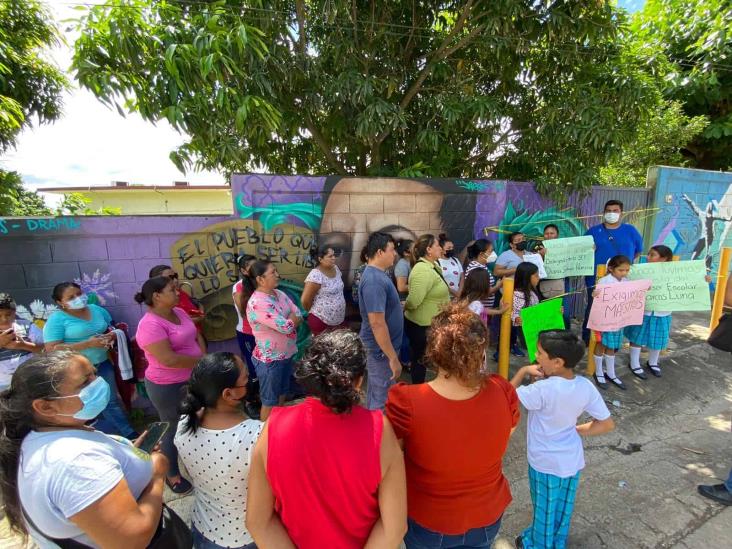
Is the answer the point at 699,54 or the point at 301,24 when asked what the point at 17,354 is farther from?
the point at 699,54

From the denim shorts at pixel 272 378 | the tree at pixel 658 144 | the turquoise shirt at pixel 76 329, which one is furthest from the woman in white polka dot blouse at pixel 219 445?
the tree at pixel 658 144

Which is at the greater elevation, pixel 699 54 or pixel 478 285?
pixel 699 54

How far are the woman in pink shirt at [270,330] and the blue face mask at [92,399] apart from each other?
155 centimetres

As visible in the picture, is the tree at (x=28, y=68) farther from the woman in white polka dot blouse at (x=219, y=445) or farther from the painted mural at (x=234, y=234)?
the woman in white polka dot blouse at (x=219, y=445)

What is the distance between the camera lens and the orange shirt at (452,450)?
1.41m

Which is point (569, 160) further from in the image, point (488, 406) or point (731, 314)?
point (488, 406)

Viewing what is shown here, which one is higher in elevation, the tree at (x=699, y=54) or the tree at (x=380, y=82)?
the tree at (x=699, y=54)

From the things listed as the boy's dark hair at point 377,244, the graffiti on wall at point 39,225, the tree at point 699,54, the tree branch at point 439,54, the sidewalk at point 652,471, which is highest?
the tree at point 699,54

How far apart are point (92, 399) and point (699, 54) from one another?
12.5 meters

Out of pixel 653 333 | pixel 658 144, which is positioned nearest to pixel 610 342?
pixel 653 333

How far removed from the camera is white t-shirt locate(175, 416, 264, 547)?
1.45 metres

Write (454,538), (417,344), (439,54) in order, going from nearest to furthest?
1. (454,538)
2. (417,344)
3. (439,54)

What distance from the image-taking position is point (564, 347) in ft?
6.42

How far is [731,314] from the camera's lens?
2.81 metres
